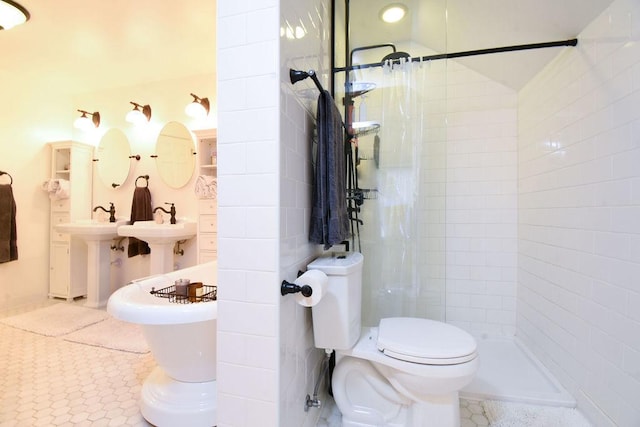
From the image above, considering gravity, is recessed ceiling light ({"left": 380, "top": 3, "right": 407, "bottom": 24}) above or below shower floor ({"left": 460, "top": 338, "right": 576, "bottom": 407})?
above

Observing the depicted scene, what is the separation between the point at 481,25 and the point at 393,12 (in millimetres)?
602

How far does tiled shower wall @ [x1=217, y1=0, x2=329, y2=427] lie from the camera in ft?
3.23

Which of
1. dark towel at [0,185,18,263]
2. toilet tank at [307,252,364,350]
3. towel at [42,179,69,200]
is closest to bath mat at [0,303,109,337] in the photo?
dark towel at [0,185,18,263]

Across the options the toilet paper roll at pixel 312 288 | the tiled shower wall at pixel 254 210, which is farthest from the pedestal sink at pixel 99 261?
the toilet paper roll at pixel 312 288

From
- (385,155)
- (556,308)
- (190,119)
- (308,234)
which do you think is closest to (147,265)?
(190,119)

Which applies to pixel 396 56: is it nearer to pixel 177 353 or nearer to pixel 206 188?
pixel 206 188

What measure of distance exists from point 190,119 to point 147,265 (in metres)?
1.59

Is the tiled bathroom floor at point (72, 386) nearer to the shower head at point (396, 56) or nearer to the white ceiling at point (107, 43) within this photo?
the shower head at point (396, 56)

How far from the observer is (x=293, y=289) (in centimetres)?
102

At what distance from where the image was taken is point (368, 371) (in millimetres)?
1406

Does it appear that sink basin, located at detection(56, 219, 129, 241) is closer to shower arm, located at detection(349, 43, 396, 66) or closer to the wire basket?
the wire basket

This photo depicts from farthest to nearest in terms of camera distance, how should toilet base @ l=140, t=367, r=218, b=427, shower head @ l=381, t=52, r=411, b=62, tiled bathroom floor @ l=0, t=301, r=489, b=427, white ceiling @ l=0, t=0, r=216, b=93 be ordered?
white ceiling @ l=0, t=0, r=216, b=93 < shower head @ l=381, t=52, r=411, b=62 < tiled bathroom floor @ l=0, t=301, r=489, b=427 < toilet base @ l=140, t=367, r=218, b=427

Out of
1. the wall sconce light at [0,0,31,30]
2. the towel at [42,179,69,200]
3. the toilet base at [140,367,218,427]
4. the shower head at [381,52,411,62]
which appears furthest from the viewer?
the towel at [42,179,69,200]

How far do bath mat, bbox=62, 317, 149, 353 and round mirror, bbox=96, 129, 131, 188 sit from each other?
1.51 m
